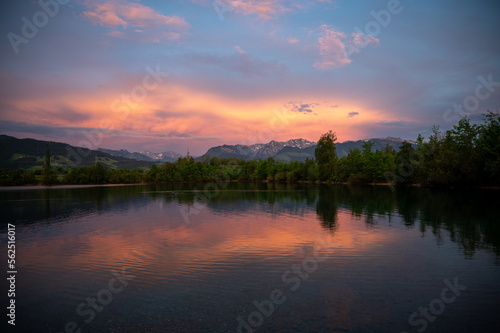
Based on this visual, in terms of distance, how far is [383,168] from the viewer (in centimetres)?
10675

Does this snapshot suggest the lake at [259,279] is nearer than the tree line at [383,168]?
Yes

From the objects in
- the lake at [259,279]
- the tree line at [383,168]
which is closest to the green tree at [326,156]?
Answer: the tree line at [383,168]

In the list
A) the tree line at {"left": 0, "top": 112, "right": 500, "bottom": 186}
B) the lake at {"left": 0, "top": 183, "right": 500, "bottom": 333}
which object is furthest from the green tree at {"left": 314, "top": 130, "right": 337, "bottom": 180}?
the lake at {"left": 0, "top": 183, "right": 500, "bottom": 333}

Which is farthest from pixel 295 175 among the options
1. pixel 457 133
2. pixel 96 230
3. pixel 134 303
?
pixel 134 303

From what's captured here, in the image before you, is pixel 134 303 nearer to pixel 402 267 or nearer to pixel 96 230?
pixel 402 267

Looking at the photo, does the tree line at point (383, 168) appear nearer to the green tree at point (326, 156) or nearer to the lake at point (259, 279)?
the green tree at point (326, 156)

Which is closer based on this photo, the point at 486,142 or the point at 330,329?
the point at 330,329

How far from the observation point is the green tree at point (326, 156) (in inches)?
5305

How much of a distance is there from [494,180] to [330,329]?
79.7 meters

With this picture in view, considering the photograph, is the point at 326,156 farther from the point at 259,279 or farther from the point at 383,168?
the point at 259,279

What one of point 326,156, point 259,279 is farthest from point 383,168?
point 259,279

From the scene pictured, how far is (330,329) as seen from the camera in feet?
27.0

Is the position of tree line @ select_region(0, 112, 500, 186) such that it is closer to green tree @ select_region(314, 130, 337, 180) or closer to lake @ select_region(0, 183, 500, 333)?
green tree @ select_region(314, 130, 337, 180)

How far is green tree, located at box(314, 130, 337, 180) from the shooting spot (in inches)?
5305
